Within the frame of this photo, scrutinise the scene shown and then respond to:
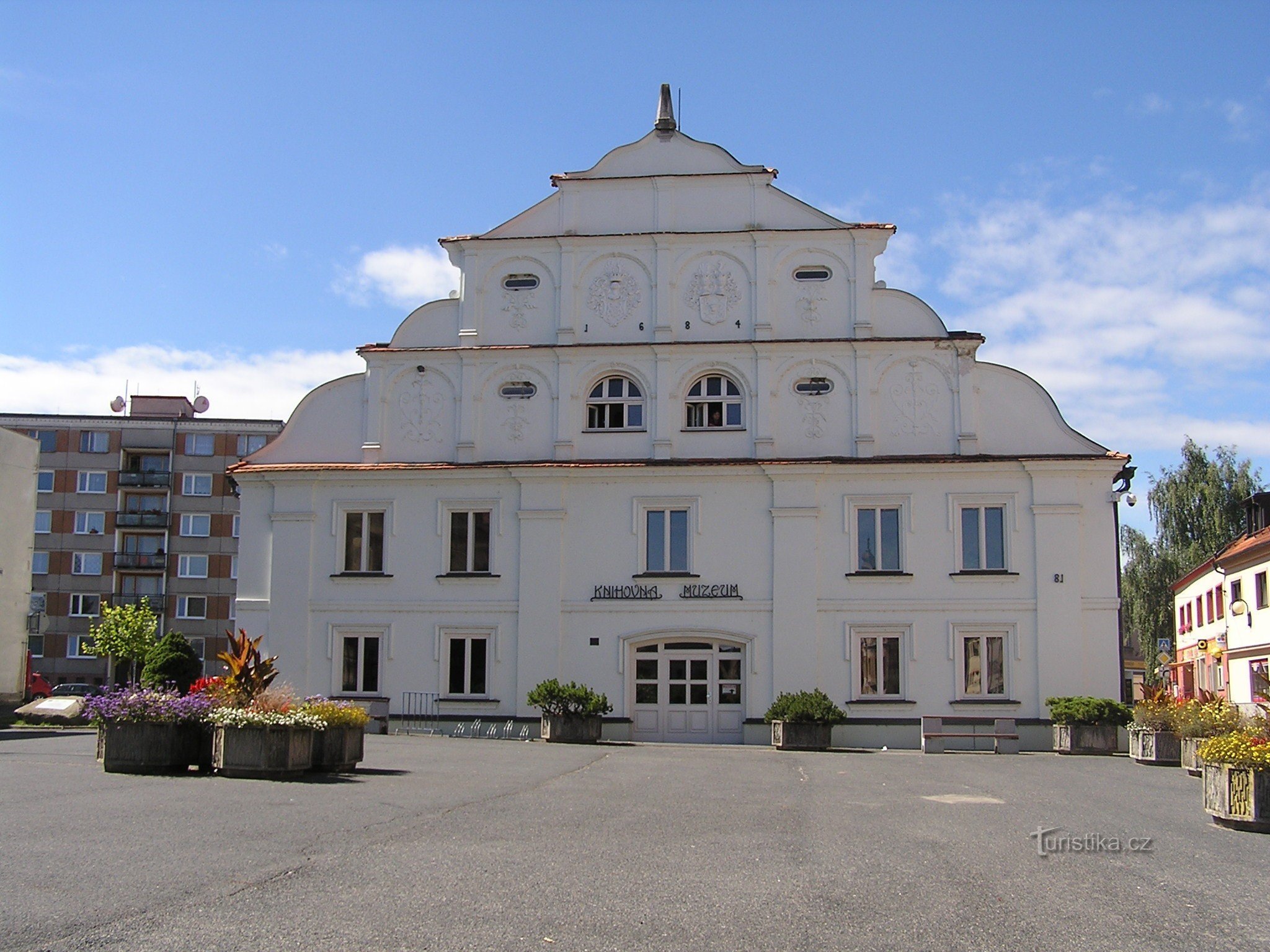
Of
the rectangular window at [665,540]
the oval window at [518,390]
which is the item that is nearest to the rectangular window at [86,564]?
the oval window at [518,390]

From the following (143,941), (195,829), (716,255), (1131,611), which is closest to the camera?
(143,941)

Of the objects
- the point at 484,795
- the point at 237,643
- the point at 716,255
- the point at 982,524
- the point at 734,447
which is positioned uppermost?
the point at 716,255

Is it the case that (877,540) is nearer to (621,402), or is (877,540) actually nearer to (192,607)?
(621,402)

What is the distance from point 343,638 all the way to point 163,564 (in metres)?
48.4

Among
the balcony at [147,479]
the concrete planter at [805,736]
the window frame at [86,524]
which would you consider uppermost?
the balcony at [147,479]

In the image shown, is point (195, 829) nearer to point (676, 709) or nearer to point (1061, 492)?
point (676, 709)

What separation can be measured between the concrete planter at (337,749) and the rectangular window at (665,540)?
14.9 meters

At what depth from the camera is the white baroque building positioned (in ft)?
101

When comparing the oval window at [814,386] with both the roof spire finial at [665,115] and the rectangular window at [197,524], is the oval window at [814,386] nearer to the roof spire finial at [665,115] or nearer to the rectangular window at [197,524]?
the roof spire finial at [665,115]

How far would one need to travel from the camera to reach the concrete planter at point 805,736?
93.7ft

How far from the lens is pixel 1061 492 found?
30.9 meters

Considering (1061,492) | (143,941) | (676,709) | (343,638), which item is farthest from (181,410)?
(143,941)

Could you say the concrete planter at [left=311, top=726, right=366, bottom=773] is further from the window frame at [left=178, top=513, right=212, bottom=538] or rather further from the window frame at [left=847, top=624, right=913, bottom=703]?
the window frame at [left=178, top=513, right=212, bottom=538]

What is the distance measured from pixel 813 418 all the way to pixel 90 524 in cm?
5916
